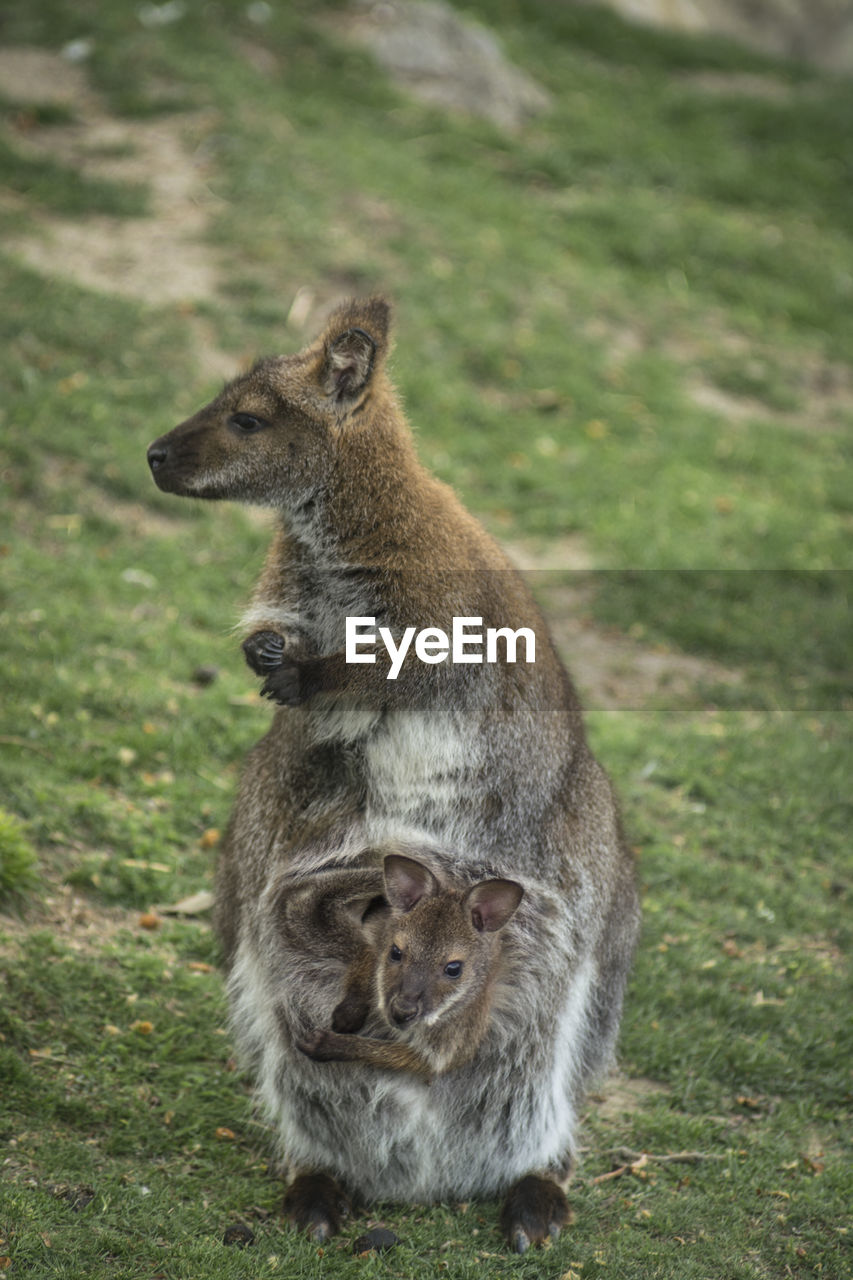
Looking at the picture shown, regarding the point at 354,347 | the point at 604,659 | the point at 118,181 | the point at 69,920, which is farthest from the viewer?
the point at 118,181

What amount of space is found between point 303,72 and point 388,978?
34.1 feet

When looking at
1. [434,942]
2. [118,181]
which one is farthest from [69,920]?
[118,181]

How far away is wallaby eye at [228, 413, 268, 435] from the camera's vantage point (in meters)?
3.91

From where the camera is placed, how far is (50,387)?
7605mm

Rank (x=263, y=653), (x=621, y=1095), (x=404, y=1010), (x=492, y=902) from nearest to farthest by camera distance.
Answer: (x=404, y=1010) < (x=492, y=902) < (x=263, y=653) < (x=621, y=1095)

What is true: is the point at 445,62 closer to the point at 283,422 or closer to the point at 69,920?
the point at 283,422

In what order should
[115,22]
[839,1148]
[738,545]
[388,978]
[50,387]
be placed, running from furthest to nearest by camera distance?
1. [115,22]
2. [738,545]
3. [50,387]
4. [839,1148]
5. [388,978]

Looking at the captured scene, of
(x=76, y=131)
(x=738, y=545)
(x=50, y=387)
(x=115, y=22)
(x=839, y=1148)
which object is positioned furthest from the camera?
(x=115, y=22)

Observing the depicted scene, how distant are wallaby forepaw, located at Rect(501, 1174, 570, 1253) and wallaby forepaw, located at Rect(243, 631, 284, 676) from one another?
1.50 meters

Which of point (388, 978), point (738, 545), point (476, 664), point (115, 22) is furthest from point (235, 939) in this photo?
point (115, 22)

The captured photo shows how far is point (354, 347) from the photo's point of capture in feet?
12.4

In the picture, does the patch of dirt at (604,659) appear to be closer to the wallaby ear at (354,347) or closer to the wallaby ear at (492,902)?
the wallaby ear at (354,347)

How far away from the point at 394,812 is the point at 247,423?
117 cm

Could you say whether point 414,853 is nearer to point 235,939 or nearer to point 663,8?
point 235,939
